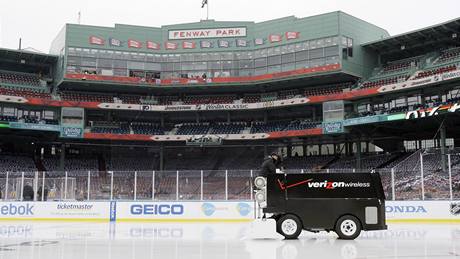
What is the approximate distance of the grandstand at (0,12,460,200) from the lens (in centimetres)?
4669

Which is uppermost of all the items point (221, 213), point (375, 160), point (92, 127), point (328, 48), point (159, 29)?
point (159, 29)

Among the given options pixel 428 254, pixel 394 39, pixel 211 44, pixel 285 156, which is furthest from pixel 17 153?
pixel 428 254

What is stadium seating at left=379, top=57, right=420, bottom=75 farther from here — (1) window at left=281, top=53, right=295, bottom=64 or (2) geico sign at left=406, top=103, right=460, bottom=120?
(1) window at left=281, top=53, right=295, bottom=64

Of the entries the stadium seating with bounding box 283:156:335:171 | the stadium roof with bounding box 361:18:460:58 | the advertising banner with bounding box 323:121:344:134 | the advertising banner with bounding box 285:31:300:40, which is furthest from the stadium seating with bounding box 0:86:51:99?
the stadium roof with bounding box 361:18:460:58

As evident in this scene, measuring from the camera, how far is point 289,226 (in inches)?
543

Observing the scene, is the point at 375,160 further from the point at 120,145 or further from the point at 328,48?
the point at 120,145

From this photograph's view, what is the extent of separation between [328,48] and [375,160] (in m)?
11.9

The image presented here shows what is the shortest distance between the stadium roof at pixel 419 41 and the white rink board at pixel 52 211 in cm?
3273

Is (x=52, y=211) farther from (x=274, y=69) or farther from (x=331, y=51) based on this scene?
(x=331, y=51)

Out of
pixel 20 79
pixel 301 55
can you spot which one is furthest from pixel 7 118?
pixel 301 55

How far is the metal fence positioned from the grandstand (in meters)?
15.3

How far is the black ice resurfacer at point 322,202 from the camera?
1367 cm

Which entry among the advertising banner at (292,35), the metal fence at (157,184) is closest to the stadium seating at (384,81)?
the advertising banner at (292,35)

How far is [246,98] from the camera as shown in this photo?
55.1 metres
